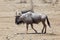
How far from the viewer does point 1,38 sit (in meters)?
13.4

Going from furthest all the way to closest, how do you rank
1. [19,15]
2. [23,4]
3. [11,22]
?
1. [23,4]
2. [11,22]
3. [19,15]

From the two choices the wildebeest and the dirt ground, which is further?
the wildebeest

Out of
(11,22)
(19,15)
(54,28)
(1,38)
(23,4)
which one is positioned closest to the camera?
(1,38)

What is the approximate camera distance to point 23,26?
1588cm

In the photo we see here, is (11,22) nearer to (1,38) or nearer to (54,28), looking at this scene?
(54,28)

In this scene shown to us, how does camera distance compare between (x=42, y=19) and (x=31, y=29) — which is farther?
(x=31, y=29)

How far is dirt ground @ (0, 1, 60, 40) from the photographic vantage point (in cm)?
1359

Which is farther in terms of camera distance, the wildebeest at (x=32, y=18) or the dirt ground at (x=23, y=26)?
the wildebeest at (x=32, y=18)

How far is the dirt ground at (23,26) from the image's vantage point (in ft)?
44.6

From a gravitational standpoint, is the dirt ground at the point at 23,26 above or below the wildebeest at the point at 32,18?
below

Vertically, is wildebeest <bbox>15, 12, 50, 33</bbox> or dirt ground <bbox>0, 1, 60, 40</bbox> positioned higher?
wildebeest <bbox>15, 12, 50, 33</bbox>

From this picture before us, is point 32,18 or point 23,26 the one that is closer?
point 32,18

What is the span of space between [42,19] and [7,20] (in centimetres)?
407

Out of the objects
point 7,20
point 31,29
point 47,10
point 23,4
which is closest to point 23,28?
point 31,29
